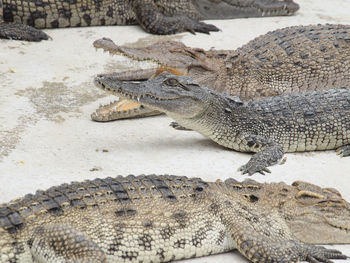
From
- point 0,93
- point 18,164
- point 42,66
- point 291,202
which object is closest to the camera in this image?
point 291,202

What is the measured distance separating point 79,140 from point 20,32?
2752 millimetres

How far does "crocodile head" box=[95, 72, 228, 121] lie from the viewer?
5176mm

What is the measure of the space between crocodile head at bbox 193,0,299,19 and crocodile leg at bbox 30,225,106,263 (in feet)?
19.7

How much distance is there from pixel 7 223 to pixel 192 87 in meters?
2.47

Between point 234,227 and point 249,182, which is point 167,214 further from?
point 249,182

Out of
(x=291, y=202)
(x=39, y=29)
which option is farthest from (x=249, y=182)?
(x=39, y=29)

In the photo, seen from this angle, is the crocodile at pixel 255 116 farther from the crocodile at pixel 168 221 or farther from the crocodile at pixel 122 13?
the crocodile at pixel 122 13

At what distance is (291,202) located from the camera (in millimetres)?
3920

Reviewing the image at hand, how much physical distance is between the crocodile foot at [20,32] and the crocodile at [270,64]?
185 cm

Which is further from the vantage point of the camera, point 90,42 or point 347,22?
point 347,22

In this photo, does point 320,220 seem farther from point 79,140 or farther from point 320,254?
point 79,140

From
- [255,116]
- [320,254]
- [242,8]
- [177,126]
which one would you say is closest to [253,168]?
[255,116]

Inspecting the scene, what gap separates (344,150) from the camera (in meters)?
5.48

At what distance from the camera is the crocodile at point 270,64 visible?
6414mm
